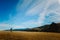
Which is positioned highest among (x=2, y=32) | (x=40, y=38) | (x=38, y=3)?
(x=38, y=3)

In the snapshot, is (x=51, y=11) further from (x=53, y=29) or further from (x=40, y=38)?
(x=40, y=38)

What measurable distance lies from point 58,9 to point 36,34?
1123mm

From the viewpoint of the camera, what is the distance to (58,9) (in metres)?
4.25

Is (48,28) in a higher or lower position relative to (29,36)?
higher

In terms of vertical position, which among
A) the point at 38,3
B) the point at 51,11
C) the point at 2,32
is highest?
the point at 38,3

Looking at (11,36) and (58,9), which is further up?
(58,9)

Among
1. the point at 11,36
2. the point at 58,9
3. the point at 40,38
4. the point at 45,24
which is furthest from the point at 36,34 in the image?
the point at 58,9

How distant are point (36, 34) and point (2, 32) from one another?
1125mm

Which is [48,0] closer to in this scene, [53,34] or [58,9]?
[58,9]

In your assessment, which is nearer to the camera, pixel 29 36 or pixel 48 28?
pixel 29 36

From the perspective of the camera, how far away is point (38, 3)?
4.27 metres

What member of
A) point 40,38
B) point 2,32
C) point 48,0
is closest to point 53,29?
point 40,38

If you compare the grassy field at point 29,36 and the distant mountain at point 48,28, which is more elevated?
the distant mountain at point 48,28

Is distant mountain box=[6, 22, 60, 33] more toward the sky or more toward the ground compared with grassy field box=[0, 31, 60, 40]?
more toward the sky
